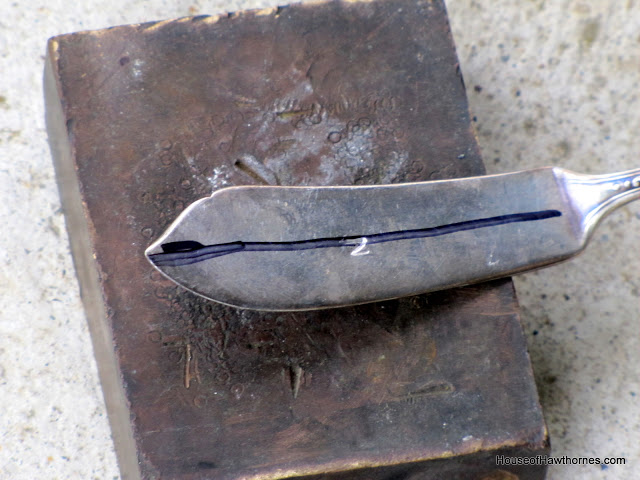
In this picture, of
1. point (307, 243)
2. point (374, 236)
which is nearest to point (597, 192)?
point (374, 236)

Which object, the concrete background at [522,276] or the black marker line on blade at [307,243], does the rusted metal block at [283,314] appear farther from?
the concrete background at [522,276]

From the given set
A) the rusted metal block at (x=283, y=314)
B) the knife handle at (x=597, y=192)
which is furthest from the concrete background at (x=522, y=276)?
the knife handle at (x=597, y=192)

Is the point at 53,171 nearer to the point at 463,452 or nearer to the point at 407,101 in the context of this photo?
the point at 407,101

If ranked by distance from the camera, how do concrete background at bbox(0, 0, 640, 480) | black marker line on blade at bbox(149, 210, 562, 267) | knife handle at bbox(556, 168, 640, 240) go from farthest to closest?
concrete background at bbox(0, 0, 640, 480) < knife handle at bbox(556, 168, 640, 240) < black marker line on blade at bbox(149, 210, 562, 267)

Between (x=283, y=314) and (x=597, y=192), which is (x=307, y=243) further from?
(x=597, y=192)

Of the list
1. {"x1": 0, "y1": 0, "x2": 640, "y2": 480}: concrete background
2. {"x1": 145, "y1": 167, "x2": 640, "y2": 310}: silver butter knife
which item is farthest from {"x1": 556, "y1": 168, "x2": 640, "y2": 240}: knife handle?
{"x1": 0, "y1": 0, "x2": 640, "y2": 480}: concrete background

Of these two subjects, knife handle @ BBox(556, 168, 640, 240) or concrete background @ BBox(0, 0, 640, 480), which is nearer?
knife handle @ BBox(556, 168, 640, 240)

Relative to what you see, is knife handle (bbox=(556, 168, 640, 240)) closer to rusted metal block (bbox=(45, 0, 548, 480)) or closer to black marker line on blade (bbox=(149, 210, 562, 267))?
black marker line on blade (bbox=(149, 210, 562, 267))

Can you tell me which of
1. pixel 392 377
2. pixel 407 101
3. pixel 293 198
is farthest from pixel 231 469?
pixel 407 101
